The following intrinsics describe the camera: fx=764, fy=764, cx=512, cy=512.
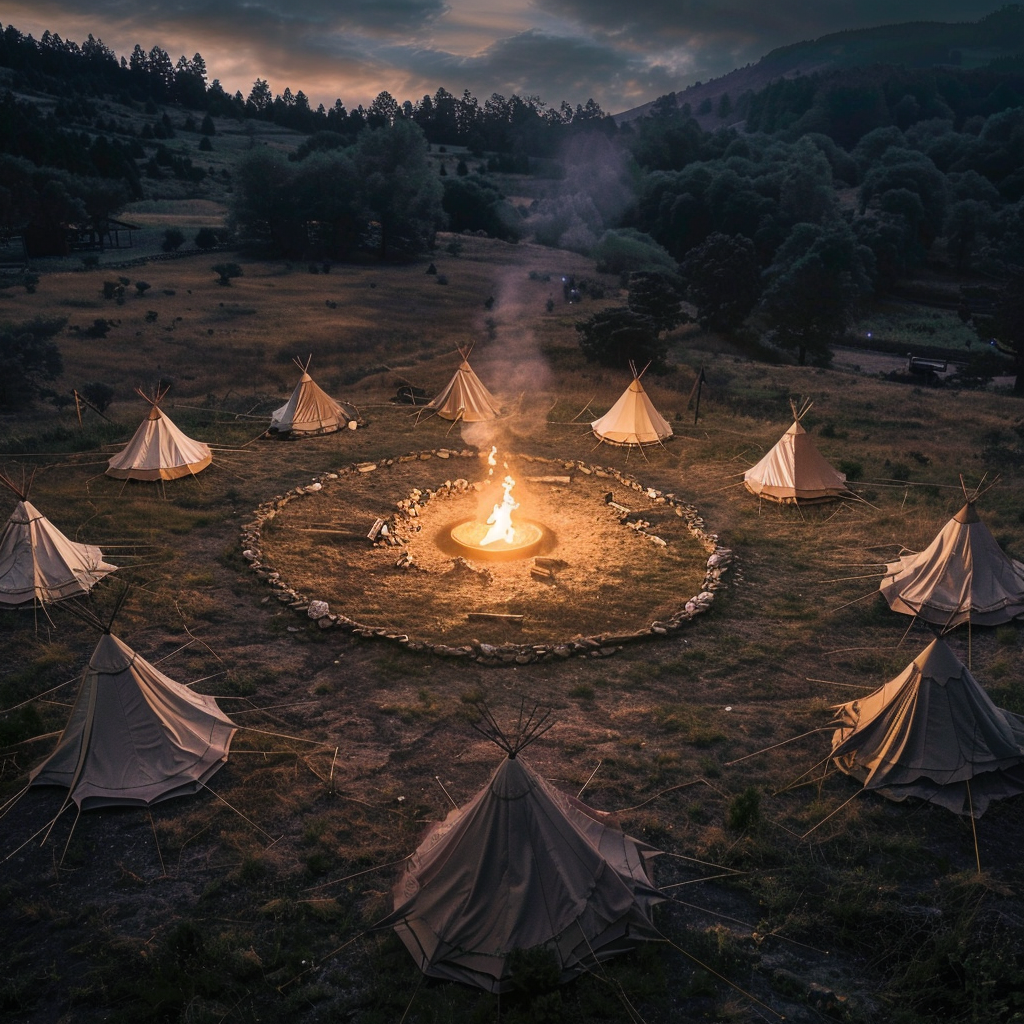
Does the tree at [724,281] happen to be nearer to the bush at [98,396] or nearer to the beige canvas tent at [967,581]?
the bush at [98,396]

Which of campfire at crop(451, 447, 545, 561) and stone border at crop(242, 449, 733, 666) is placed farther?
campfire at crop(451, 447, 545, 561)

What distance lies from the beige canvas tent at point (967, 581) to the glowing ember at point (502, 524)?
7.83 m

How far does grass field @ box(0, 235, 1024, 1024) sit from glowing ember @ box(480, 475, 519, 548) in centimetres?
271

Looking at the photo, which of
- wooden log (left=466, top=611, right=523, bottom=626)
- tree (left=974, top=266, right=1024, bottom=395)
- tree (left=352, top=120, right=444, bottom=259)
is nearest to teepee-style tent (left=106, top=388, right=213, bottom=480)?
wooden log (left=466, top=611, right=523, bottom=626)

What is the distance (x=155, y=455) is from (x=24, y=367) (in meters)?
11.0

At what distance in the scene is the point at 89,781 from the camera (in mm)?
9367

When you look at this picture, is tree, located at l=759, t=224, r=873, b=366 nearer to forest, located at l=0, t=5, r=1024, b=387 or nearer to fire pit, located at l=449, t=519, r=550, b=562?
forest, located at l=0, t=5, r=1024, b=387

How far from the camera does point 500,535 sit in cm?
1698

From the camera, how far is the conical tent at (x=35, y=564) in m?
13.6

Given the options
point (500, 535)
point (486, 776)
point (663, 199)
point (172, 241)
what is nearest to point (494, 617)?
point (500, 535)

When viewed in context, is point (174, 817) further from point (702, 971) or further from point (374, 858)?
point (702, 971)

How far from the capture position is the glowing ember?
1689 cm

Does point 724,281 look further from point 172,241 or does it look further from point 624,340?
point 172,241

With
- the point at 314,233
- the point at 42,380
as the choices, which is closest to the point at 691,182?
the point at 314,233
